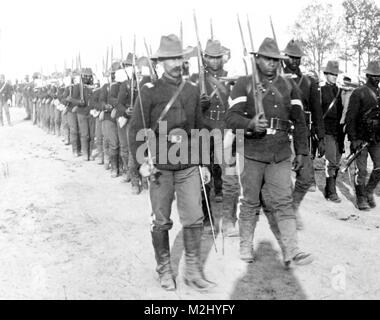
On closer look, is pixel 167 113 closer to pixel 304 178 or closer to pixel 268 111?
pixel 268 111

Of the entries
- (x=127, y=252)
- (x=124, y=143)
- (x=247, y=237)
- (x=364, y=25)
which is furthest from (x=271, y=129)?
(x=364, y=25)

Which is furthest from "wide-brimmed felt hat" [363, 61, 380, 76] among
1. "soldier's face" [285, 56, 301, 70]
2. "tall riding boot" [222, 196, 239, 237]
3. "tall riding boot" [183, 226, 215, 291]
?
"tall riding boot" [183, 226, 215, 291]

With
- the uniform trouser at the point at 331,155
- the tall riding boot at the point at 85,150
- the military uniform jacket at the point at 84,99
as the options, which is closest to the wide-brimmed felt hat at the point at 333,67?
the uniform trouser at the point at 331,155

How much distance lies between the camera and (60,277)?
5398 millimetres

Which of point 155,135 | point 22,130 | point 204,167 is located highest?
point 155,135

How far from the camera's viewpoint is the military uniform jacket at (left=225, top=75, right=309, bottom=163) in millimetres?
5703

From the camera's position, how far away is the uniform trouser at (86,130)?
537 inches

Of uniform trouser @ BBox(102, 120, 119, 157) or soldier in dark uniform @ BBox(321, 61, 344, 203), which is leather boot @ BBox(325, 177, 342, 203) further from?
uniform trouser @ BBox(102, 120, 119, 157)

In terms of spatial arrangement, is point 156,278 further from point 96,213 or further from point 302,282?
point 96,213

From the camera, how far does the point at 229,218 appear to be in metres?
7.04

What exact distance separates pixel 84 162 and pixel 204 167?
27.1 ft
